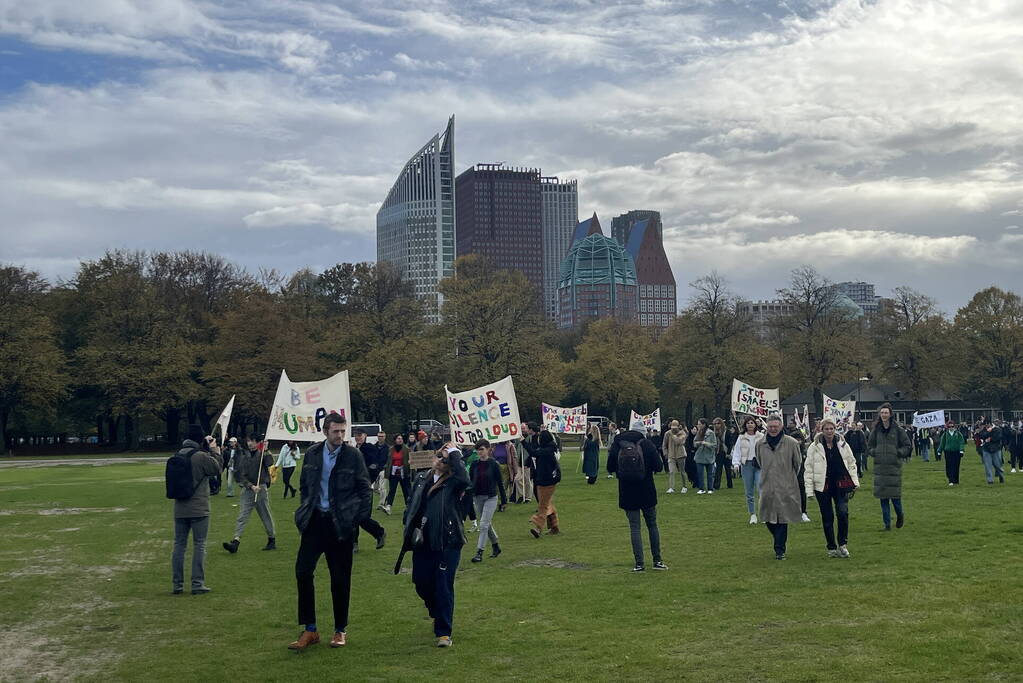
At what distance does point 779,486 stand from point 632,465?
235 cm

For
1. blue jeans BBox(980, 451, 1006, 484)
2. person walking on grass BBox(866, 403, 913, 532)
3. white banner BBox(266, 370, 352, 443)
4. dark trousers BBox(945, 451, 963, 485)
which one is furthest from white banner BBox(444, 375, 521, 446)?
blue jeans BBox(980, 451, 1006, 484)

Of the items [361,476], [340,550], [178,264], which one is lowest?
[340,550]

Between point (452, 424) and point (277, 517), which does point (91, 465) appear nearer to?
point (277, 517)

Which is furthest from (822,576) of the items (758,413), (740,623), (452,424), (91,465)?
(91,465)

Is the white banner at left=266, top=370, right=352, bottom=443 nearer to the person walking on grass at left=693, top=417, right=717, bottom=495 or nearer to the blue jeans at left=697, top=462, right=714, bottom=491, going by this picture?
the person walking on grass at left=693, top=417, right=717, bottom=495

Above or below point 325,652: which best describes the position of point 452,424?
above

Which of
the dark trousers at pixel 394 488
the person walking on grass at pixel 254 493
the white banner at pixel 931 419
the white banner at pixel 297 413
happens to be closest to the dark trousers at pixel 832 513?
the white banner at pixel 297 413

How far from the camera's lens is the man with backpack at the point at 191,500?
46.3 ft

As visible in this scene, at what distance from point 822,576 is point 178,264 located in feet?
291

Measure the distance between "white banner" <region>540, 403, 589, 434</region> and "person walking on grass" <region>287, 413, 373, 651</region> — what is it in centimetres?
3621

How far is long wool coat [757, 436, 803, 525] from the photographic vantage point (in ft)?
50.3

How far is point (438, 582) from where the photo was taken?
10547 mm

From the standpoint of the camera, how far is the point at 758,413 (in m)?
36.2

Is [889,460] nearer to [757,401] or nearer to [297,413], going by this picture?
[297,413]
